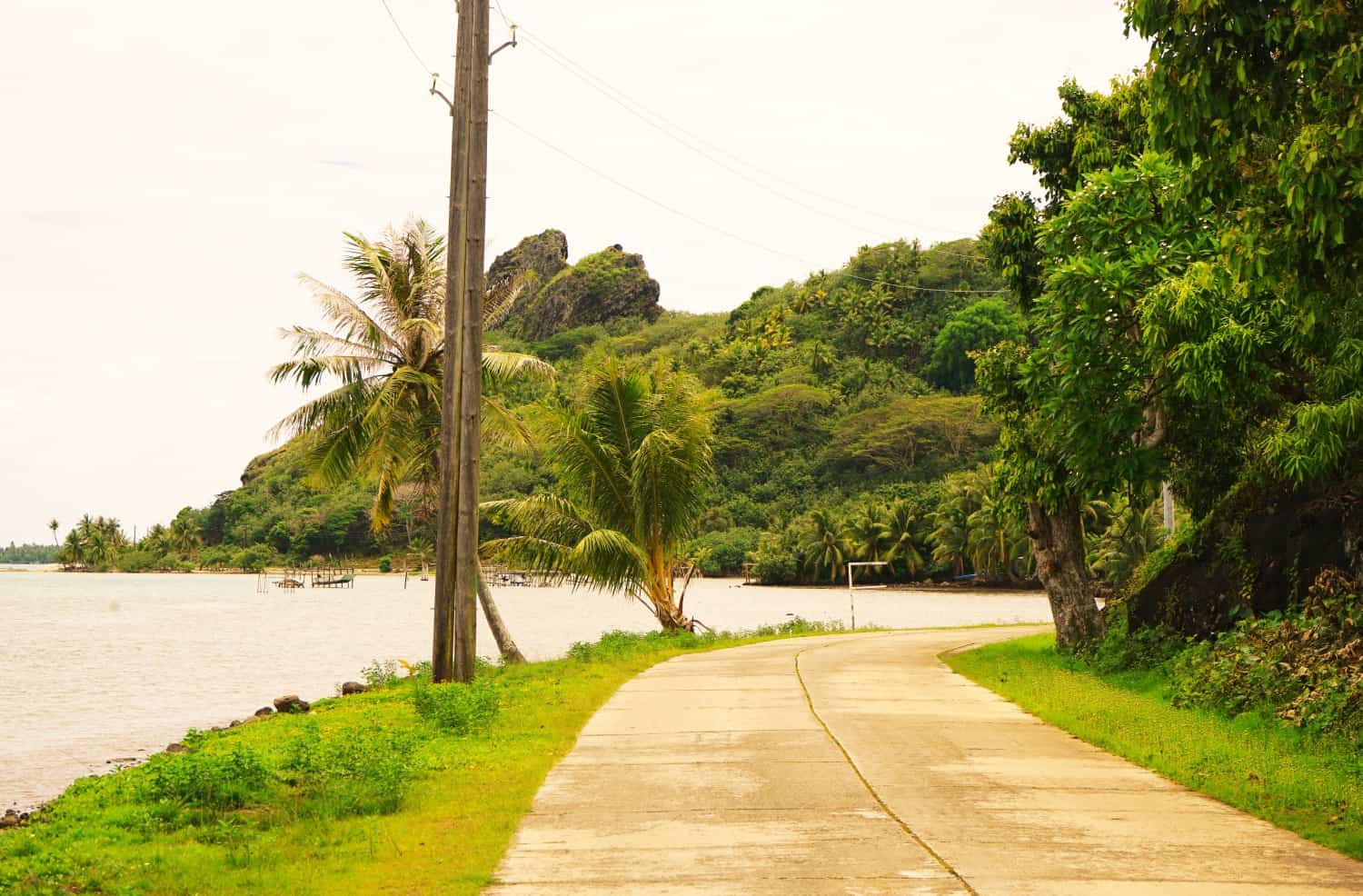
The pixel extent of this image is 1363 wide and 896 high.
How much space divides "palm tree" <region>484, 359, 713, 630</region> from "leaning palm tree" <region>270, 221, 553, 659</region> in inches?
109

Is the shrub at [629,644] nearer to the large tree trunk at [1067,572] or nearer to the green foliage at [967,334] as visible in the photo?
the large tree trunk at [1067,572]

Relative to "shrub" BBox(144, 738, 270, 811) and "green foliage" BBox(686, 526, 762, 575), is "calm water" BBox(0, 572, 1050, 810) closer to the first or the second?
"green foliage" BBox(686, 526, 762, 575)

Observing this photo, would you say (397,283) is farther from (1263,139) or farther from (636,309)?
(636,309)

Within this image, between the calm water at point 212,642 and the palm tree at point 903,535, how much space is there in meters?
3.35

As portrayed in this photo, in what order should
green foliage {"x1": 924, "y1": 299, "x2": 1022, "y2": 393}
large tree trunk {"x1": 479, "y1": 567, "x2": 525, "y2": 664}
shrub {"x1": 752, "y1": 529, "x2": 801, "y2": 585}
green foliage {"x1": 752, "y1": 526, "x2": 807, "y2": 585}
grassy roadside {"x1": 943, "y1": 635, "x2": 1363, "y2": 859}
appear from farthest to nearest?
green foliage {"x1": 924, "y1": 299, "x2": 1022, "y2": 393} < shrub {"x1": 752, "y1": 529, "x2": 801, "y2": 585} < green foliage {"x1": 752, "y1": 526, "x2": 807, "y2": 585} < large tree trunk {"x1": 479, "y1": 567, "x2": 525, "y2": 664} < grassy roadside {"x1": 943, "y1": 635, "x2": 1363, "y2": 859}

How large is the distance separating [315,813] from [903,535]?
93.2 m

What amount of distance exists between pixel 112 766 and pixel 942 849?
1498cm

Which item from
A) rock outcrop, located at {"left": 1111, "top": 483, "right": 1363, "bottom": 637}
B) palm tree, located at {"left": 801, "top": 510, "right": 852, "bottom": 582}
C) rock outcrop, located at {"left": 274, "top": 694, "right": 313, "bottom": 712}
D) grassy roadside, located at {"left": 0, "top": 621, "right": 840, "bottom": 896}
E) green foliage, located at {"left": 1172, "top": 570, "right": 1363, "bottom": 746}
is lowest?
rock outcrop, located at {"left": 274, "top": 694, "right": 313, "bottom": 712}

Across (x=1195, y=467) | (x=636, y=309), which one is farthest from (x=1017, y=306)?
(x=636, y=309)

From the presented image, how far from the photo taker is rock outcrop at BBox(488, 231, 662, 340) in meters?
182

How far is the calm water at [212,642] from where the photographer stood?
23750 mm

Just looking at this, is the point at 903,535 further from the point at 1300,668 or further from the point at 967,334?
the point at 1300,668

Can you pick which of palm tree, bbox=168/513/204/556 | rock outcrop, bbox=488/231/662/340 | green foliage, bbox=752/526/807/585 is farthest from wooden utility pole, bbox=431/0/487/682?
palm tree, bbox=168/513/204/556

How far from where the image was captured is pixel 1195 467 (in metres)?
19.4
